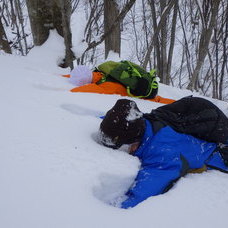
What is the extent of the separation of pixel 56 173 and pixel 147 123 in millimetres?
841

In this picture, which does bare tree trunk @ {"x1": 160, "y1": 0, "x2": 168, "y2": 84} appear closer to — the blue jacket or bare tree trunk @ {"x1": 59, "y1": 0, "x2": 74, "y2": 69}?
bare tree trunk @ {"x1": 59, "y1": 0, "x2": 74, "y2": 69}

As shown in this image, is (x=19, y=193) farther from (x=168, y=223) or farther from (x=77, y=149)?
(x=168, y=223)

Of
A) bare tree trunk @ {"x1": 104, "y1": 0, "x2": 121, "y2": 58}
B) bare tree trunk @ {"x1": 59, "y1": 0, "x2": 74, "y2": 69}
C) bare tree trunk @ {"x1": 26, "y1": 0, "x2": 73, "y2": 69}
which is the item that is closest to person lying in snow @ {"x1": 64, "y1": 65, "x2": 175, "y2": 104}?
bare tree trunk @ {"x1": 59, "y1": 0, "x2": 74, "y2": 69}

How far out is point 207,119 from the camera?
1.92 m

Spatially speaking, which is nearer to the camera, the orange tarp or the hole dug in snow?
the hole dug in snow

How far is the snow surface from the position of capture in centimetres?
99

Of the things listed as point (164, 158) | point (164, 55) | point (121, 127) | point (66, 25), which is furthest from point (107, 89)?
point (164, 55)

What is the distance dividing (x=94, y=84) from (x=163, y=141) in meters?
1.44

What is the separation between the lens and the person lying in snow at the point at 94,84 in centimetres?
281

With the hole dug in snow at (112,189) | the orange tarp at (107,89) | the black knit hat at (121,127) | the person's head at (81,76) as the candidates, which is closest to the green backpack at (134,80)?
the orange tarp at (107,89)

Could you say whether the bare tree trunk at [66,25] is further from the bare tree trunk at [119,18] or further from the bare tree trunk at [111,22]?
the bare tree trunk at [111,22]

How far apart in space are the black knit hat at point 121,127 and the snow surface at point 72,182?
8 cm

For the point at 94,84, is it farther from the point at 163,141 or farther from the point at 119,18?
the point at 163,141

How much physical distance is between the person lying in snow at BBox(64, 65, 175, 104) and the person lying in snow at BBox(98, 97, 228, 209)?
37.6 inches
